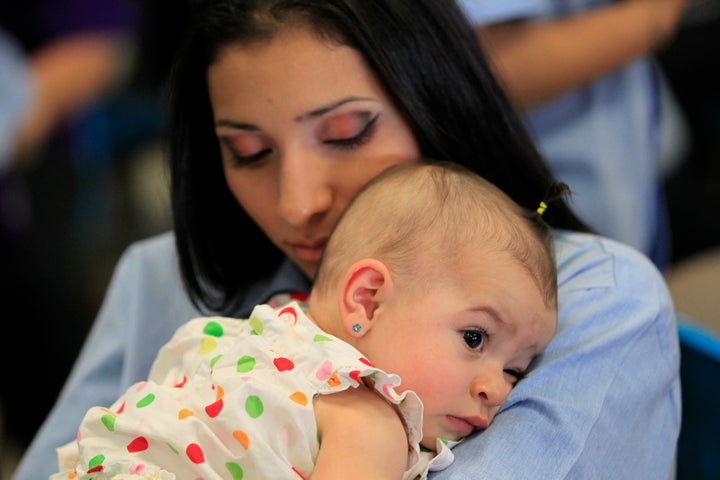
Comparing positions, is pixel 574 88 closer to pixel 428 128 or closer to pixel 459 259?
pixel 428 128

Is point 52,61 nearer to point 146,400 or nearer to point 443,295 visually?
point 146,400

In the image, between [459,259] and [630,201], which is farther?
[630,201]

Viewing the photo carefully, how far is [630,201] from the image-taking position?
1.76 m

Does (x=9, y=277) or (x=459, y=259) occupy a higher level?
(x=459, y=259)

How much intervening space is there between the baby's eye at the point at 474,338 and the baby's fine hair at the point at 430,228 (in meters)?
0.07

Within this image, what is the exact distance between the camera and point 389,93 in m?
1.13

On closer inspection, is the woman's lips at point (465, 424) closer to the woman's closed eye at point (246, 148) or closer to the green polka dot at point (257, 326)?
the green polka dot at point (257, 326)

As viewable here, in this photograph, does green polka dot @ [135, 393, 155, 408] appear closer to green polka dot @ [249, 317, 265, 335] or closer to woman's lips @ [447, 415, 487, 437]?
green polka dot @ [249, 317, 265, 335]

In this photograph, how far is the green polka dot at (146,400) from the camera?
0.98 m

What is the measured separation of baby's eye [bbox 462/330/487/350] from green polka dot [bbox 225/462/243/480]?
11.2 inches

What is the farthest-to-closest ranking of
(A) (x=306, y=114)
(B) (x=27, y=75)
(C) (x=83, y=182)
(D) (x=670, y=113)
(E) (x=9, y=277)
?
(C) (x=83, y=182)
(B) (x=27, y=75)
(E) (x=9, y=277)
(D) (x=670, y=113)
(A) (x=306, y=114)

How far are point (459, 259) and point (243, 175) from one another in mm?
392

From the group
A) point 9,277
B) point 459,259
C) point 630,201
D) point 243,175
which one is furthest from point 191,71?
point 9,277

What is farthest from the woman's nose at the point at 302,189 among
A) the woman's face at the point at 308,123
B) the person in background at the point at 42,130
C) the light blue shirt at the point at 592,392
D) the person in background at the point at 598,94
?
the person in background at the point at 42,130
